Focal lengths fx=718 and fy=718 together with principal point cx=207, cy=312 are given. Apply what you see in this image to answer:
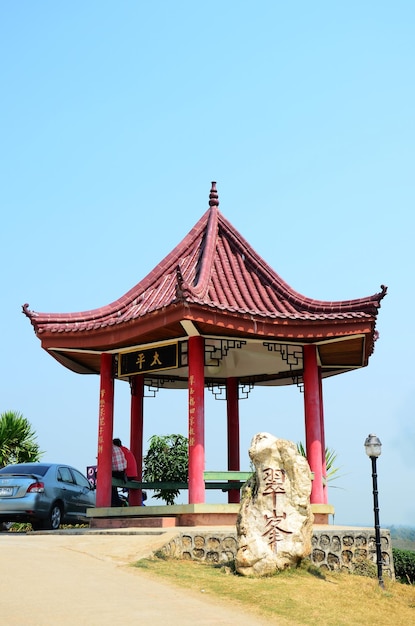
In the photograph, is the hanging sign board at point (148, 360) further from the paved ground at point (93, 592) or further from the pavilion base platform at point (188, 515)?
the paved ground at point (93, 592)

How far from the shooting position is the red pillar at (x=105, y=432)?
1398 centimetres

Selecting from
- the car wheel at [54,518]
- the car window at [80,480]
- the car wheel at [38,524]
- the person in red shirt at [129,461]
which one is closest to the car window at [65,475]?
the car window at [80,480]

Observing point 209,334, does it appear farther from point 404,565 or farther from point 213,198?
point 404,565

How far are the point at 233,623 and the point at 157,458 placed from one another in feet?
44.2

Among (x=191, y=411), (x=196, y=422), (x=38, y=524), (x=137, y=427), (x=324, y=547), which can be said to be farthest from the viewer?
(x=137, y=427)

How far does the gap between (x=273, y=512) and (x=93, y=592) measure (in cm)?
296

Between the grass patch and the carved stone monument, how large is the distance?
0.22 metres

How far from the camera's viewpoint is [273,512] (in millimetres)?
9273

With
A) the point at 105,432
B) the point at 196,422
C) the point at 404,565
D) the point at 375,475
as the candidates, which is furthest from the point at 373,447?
the point at 404,565

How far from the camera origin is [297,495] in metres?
9.44

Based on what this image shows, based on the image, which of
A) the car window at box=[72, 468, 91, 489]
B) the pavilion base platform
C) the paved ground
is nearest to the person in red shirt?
the car window at box=[72, 468, 91, 489]

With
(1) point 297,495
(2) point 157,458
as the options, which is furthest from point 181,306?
(2) point 157,458

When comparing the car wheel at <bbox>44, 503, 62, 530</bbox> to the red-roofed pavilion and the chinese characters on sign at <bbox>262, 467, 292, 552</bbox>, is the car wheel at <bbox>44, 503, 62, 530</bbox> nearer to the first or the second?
the red-roofed pavilion

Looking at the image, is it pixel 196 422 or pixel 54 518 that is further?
pixel 54 518
